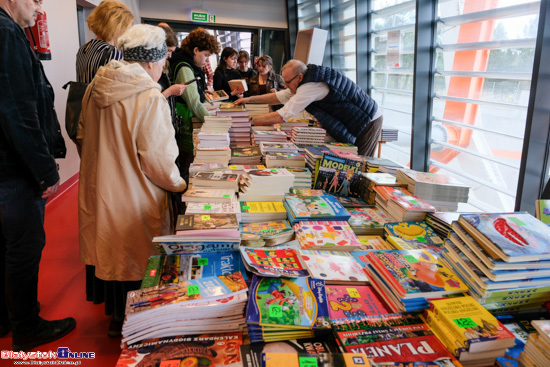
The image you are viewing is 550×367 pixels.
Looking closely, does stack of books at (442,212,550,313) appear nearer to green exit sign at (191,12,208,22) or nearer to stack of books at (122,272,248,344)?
stack of books at (122,272,248,344)

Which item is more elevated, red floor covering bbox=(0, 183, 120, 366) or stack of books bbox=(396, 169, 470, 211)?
stack of books bbox=(396, 169, 470, 211)

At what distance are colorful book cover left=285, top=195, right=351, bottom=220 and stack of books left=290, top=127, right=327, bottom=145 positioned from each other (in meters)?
1.06

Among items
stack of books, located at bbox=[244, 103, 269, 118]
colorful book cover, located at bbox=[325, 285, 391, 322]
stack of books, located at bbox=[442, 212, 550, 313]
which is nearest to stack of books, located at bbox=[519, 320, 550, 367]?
stack of books, located at bbox=[442, 212, 550, 313]

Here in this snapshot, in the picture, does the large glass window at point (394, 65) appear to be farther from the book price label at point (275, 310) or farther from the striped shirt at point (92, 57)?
the book price label at point (275, 310)

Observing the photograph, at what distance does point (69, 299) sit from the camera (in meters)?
2.57

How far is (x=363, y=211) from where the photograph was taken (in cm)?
205

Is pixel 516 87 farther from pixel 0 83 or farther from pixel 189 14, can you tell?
pixel 189 14

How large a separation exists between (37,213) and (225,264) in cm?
119

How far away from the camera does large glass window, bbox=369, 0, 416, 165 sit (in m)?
4.94

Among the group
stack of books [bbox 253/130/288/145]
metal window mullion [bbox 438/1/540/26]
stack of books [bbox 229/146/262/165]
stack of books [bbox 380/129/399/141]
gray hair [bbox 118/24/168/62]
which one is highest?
metal window mullion [bbox 438/1/540/26]

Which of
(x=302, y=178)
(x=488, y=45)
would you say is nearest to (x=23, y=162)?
(x=302, y=178)

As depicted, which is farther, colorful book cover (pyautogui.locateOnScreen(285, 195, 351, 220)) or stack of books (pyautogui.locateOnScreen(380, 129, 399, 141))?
stack of books (pyautogui.locateOnScreen(380, 129, 399, 141))

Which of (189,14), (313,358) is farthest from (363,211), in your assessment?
(189,14)

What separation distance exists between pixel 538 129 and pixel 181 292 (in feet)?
9.59
